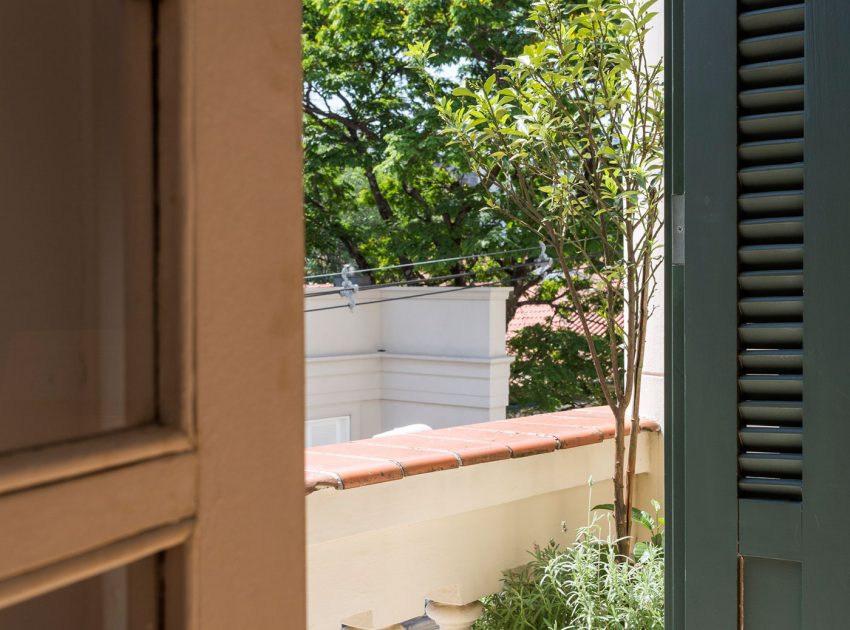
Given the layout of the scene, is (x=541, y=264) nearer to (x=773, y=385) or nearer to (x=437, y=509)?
(x=437, y=509)

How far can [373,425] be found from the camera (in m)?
10.6

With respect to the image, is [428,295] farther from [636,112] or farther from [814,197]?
[814,197]

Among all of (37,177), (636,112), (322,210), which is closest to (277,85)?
(37,177)

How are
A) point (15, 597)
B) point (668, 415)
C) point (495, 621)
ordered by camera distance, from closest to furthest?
point (15, 597), point (668, 415), point (495, 621)

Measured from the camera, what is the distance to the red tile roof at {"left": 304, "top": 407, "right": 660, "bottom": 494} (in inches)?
64.3

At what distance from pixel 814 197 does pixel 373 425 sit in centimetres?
982

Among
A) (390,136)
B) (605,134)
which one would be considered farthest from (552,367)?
(605,134)

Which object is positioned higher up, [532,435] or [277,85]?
[277,85]

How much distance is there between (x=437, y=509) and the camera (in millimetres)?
1786

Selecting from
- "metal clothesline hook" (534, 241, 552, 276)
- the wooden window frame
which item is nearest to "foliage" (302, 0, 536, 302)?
"metal clothesline hook" (534, 241, 552, 276)

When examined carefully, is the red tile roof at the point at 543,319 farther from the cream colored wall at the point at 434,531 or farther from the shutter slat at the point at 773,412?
the shutter slat at the point at 773,412

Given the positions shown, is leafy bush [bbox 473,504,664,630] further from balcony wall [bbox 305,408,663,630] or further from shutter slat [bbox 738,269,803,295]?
shutter slat [bbox 738,269,803,295]

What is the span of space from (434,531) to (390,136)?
27.7 ft

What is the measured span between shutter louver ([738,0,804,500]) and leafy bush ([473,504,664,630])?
3.30 ft
